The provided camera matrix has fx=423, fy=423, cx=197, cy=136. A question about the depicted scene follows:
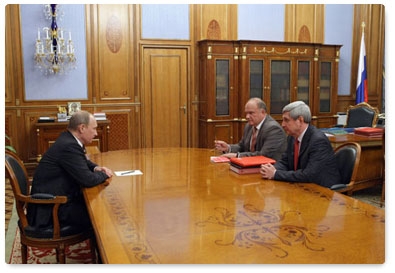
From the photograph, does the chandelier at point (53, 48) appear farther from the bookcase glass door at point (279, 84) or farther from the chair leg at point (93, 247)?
the chair leg at point (93, 247)

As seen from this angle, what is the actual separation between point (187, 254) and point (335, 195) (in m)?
0.95

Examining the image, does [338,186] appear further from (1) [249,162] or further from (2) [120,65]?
(2) [120,65]

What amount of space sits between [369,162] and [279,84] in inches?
85.6

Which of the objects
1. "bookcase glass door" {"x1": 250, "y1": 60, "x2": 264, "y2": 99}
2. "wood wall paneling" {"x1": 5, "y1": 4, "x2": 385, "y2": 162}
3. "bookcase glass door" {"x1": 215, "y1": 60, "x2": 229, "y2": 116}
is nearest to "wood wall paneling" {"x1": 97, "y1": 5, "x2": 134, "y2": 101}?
"wood wall paneling" {"x1": 5, "y1": 4, "x2": 385, "y2": 162}

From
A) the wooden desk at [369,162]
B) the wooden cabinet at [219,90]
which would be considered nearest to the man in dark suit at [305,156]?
the wooden desk at [369,162]

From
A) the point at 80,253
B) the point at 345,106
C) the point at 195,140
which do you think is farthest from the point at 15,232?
the point at 345,106

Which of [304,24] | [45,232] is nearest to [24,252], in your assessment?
[45,232]

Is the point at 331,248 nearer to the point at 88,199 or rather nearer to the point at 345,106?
the point at 88,199

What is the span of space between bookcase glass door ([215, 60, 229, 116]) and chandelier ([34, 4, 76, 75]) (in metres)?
1.88

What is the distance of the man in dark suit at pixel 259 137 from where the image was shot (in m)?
3.04

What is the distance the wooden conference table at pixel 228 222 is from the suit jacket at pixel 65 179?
4.2 inches

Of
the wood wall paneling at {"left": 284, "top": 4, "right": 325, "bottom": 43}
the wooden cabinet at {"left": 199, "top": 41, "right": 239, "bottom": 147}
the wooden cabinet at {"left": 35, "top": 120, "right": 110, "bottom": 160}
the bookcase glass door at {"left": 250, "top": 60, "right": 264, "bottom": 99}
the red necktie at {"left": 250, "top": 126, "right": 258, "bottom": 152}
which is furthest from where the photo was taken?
the wood wall paneling at {"left": 284, "top": 4, "right": 325, "bottom": 43}

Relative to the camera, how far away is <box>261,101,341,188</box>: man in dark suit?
90.8 inches

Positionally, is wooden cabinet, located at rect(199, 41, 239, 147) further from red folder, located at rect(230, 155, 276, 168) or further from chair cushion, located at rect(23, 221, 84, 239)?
chair cushion, located at rect(23, 221, 84, 239)
